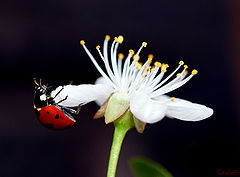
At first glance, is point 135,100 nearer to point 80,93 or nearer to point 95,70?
point 80,93

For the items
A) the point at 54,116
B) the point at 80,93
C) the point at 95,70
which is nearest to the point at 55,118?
the point at 54,116

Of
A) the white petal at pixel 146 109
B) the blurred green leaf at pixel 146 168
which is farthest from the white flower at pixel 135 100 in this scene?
the blurred green leaf at pixel 146 168

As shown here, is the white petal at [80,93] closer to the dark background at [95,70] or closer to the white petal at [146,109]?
the white petal at [146,109]

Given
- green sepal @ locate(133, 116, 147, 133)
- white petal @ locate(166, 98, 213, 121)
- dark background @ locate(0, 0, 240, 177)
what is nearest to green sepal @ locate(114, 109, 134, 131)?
green sepal @ locate(133, 116, 147, 133)

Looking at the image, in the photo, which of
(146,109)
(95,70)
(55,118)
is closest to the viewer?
(146,109)

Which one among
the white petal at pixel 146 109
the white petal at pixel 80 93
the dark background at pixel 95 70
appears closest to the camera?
the white petal at pixel 146 109
